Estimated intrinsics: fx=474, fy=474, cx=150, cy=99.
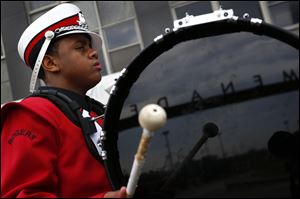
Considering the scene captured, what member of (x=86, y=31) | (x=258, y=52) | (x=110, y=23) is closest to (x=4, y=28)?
(x=110, y=23)

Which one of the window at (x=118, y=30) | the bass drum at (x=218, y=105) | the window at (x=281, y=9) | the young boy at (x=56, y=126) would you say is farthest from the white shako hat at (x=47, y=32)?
the window at (x=118, y=30)

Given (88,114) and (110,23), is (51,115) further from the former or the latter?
(110,23)

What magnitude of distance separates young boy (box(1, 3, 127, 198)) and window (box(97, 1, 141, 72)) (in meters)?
5.47

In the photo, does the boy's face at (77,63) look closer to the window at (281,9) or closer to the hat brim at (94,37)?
the hat brim at (94,37)

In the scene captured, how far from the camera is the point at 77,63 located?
3.76 feet

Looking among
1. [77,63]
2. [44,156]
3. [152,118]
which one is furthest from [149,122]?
[77,63]

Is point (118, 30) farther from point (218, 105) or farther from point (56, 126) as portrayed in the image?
point (218, 105)

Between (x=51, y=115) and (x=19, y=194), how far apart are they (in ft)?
0.62

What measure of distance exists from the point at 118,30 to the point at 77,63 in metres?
5.92

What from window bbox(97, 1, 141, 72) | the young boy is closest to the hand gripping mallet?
the young boy

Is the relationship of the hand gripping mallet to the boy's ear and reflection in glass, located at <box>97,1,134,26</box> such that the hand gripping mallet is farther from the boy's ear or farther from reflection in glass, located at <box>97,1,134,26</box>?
reflection in glass, located at <box>97,1,134,26</box>

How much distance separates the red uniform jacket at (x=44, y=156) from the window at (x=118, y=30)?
570 centimetres

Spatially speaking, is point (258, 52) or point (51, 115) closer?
point (258, 52)

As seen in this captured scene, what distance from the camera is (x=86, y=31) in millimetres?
1207
